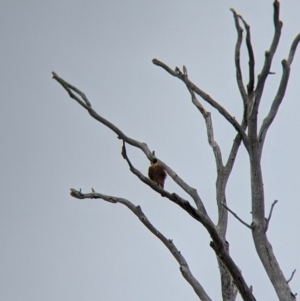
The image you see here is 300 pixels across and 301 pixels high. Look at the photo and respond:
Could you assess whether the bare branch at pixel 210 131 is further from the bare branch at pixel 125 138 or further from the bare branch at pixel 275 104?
the bare branch at pixel 275 104

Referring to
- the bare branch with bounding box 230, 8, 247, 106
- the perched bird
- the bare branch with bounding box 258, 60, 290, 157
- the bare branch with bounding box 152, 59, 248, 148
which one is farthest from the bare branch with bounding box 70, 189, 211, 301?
the bare branch with bounding box 230, 8, 247, 106

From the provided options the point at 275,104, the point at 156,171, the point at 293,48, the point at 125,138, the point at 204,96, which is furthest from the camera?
the point at 156,171

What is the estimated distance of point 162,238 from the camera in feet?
21.4

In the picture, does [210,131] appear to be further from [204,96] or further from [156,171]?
[204,96]

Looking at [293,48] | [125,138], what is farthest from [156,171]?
[293,48]

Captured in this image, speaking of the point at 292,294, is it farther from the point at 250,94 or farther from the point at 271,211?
the point at 250,94

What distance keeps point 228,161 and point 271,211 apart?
1715 millimetres

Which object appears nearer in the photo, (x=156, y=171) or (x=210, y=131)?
(x=156, y=171)

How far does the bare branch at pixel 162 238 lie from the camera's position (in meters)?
6.22

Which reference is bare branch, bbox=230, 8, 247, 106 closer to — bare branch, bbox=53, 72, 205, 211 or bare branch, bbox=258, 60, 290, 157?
bare branch, bbox=258, 60, 290, 157

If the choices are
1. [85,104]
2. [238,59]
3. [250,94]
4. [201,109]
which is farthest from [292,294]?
[201,109]

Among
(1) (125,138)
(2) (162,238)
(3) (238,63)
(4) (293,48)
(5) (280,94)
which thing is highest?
(4) (293,48)

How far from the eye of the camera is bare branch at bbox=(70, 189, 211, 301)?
6.22 metres

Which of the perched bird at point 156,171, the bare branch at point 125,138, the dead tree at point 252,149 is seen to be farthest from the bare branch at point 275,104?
the perched bird at point 156,171
